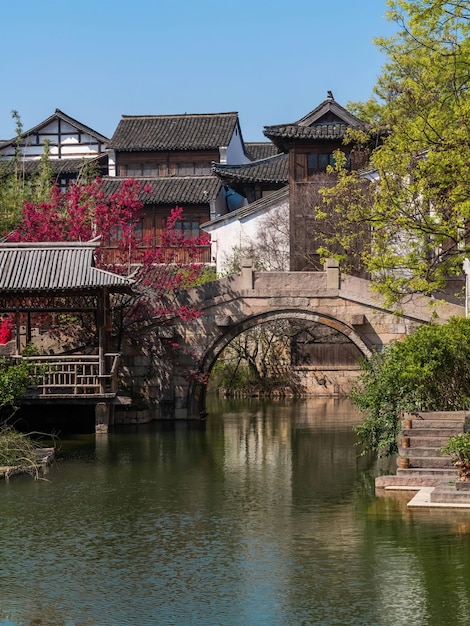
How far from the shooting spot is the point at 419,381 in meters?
19.5

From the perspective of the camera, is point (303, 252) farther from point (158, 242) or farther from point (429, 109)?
point (429, 109)

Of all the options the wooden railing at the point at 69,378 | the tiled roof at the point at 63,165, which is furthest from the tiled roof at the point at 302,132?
the wooden railing at the point at 69,378

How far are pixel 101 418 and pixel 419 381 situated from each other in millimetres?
10000

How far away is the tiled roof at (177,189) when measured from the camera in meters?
48.3

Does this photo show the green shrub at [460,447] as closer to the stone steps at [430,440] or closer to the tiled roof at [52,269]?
the stone steps at [430,440]

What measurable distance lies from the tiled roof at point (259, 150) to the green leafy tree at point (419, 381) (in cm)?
3730

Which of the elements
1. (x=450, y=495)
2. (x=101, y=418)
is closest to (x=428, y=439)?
(x=450, y=495)

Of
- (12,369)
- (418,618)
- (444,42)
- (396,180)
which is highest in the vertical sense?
(444,42)

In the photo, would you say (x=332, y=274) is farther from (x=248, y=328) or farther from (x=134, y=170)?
(x=134, y=170)

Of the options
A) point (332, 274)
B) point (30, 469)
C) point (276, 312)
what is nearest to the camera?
point (30, 469)

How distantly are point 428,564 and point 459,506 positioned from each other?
→ 2417mm

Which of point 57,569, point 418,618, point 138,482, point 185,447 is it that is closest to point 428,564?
point 418,618

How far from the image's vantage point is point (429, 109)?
20.4 m

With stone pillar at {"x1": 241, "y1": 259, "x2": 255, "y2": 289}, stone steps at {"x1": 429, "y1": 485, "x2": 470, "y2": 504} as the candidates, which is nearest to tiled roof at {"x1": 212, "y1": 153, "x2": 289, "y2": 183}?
stone pillar at {"x1": 241, "y1": 259, "x2": 255, "y2": 289}
